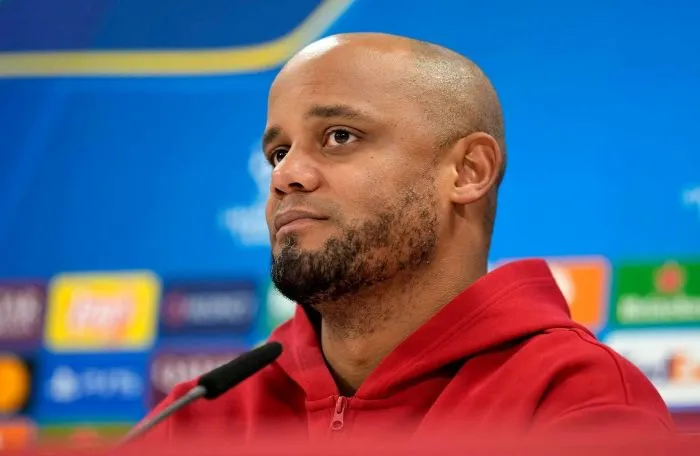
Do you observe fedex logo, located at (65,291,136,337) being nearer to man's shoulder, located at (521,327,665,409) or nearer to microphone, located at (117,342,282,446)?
microphone, located at (117,342,282,446)

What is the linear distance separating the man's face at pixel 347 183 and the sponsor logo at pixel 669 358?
125cm

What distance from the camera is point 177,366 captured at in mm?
3393

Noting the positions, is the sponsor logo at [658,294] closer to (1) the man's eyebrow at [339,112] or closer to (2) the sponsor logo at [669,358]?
(2) the sponsor logo at [669,358]

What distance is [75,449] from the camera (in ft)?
2.62

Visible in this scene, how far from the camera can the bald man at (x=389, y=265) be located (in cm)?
176

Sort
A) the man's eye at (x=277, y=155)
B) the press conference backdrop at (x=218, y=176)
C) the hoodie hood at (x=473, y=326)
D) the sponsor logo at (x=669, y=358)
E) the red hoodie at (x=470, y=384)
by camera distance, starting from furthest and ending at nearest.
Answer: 1. the press conference backdrop at (x=218, y=176)
2. the sponsor logo at (x=669, y=358)
3. the man's eye at (x=277, y=155)
4. the hoodie hood at (x=473, y=326)
5. the red hoodie at (x=470, y=384)

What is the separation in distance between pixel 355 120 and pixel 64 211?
1933mm

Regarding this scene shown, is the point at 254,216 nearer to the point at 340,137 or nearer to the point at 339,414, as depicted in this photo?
the point at 340,137

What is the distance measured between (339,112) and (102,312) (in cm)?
187

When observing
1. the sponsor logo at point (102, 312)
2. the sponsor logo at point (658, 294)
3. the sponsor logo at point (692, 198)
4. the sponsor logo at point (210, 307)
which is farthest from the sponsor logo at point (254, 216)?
the sponsor logo at point (692, 198)

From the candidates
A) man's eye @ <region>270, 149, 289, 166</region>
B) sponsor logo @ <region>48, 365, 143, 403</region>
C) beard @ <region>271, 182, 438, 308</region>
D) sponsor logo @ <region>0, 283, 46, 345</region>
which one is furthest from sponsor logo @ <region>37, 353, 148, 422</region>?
beard @ <region>271, 182, 438, 308</region>

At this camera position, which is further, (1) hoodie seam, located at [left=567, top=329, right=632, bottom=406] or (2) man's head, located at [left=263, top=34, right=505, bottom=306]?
(2) man's head, located at [left=263, top=34, right=505, bottom=306]

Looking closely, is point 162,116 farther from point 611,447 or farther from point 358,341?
point 611,447

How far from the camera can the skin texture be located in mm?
1810
